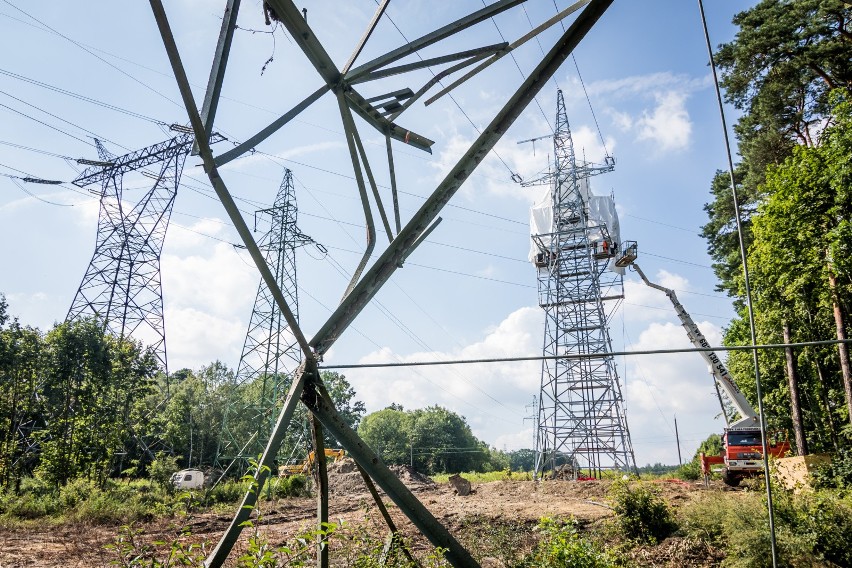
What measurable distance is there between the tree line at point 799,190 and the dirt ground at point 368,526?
23.4ft

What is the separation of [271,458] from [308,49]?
2101 millimetres

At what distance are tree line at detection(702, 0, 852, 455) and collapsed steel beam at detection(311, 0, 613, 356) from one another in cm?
1417

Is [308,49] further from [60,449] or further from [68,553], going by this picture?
[60,449]

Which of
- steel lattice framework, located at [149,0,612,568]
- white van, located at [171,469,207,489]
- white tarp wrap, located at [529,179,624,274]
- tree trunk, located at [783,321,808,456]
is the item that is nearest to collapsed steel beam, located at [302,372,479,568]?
steel lattice framework, located at [149,0,612,568]

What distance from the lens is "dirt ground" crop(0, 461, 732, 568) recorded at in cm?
702

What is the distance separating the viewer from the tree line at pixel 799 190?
Result: 14.5 metres

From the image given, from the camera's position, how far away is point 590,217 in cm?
2744

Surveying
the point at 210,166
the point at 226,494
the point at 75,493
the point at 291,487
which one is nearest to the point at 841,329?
the point at 210,166

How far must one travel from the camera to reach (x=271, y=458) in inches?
98.1

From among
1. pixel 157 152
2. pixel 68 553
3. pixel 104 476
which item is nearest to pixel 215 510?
pixel 104 476

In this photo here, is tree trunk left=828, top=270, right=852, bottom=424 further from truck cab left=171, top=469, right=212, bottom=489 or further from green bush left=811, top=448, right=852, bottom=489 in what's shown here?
truck cab left=171, top=469, right=212, bottom=489

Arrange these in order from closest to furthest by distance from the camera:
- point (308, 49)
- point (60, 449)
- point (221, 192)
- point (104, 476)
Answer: point (221, 192), point (308, 49), point (60, 449), point (104, 476)

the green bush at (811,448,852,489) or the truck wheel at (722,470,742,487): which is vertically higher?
the green bush at (811,448,852,489)

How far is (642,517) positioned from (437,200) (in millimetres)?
7807
